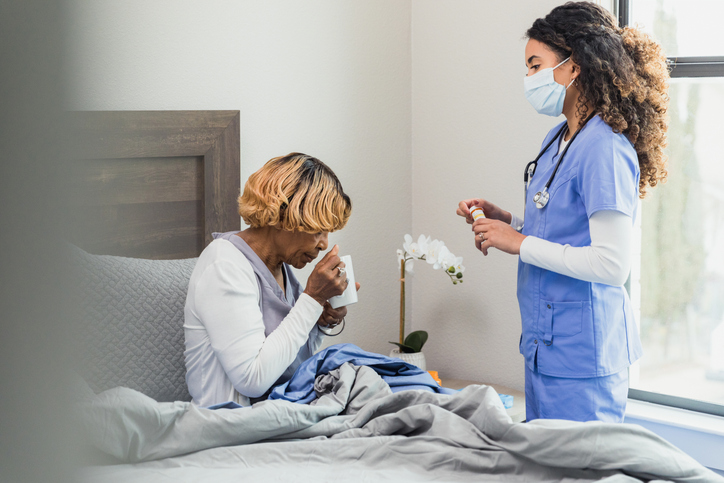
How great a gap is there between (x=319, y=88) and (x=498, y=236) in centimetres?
102

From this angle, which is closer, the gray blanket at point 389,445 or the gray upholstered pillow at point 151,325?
the gray blanket at point 389,445

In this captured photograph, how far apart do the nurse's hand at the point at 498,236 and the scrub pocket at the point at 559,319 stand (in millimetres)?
146

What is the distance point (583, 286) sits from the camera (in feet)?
4.55

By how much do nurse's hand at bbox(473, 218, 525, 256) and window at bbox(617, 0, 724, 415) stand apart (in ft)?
2.88

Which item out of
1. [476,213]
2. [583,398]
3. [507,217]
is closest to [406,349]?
[507,217]

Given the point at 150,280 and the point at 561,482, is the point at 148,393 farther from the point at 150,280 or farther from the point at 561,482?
the point at 561,482

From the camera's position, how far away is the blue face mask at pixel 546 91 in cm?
145

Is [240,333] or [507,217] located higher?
[507,217]

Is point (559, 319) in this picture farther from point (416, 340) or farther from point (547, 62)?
point (416, 340)

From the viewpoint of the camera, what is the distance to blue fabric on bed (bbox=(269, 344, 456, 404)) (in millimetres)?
1343

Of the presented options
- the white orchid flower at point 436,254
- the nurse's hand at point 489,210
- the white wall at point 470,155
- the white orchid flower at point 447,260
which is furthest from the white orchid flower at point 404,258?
the nurse's hand at point 489,210

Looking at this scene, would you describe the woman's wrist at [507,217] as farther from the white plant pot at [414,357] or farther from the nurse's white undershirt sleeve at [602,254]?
the white plant pot at [414,357]

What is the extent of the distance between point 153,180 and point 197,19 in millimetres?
524

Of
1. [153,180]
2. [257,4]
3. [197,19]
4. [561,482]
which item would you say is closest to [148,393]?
[153,180]
